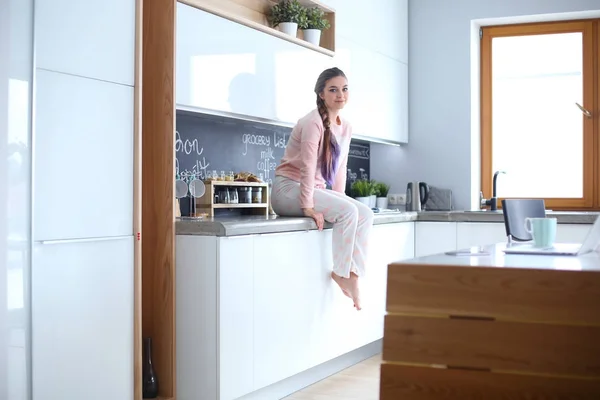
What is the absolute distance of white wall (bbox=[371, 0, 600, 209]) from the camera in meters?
5.61

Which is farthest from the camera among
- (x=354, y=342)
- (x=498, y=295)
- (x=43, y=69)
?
(x=354, y=342)

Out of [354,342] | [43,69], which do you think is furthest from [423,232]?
[43,69]

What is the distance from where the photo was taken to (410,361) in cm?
191

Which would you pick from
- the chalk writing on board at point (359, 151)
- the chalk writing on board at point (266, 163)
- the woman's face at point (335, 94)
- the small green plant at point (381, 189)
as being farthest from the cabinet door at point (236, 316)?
the chalk writing on board at point (359, 151)

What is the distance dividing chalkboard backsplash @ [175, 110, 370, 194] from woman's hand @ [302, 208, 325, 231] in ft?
1.77

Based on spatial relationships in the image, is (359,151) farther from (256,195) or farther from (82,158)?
(82,158)

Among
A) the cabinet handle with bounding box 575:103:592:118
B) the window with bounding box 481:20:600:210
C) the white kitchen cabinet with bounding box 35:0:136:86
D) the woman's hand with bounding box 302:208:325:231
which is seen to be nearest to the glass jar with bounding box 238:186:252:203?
the woman's hand with bounding box 302:208:325:231

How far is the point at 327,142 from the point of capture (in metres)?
3.90

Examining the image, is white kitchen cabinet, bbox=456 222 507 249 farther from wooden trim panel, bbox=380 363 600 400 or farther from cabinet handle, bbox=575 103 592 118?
wooden trim panel, bbox=380 363 600 400

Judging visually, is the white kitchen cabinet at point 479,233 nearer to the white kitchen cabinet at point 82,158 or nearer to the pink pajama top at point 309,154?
the pink pajama top at point 309,154

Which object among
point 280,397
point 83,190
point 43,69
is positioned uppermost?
point 43,69

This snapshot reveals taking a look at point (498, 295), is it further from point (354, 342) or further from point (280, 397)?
point (354, 342)

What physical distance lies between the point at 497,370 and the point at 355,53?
3327 millimetres

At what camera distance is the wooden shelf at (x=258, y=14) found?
3.59m
